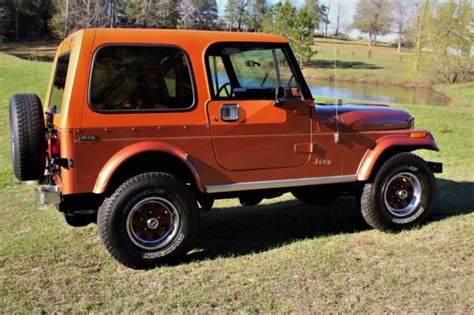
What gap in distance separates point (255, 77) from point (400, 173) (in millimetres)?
1849

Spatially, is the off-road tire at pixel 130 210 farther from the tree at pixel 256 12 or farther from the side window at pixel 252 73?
the tree at pixel 256 12

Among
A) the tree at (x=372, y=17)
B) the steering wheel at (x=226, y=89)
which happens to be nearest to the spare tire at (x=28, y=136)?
the steering wheel at (x=226, y=89)

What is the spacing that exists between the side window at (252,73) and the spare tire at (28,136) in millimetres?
1597

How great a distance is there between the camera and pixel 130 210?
4.52 m

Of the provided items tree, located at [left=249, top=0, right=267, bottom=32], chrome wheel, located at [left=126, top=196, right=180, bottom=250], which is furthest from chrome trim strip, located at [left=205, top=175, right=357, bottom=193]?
tree, located at [left=249, top=0, right=267, bottom=32]

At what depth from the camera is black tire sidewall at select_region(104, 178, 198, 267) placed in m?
4.47

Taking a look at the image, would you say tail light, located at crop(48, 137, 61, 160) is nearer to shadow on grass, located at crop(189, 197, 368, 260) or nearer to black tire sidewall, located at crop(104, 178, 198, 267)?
black tire sidewall, located at crop(104, 178, 198, 267)

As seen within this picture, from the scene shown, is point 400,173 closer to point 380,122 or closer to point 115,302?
point 380,122

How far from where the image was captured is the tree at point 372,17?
76.8 metres

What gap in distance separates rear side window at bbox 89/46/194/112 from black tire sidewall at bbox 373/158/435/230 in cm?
219

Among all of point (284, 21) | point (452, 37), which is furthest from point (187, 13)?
point (452, 37)

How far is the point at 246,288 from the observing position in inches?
163

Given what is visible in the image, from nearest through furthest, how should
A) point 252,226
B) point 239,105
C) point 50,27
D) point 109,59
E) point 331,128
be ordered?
point 109,59 < point 239,105 < point 331,128 < point 252,226 < point 50,27

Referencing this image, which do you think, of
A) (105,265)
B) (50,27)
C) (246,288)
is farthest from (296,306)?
(50,27)
